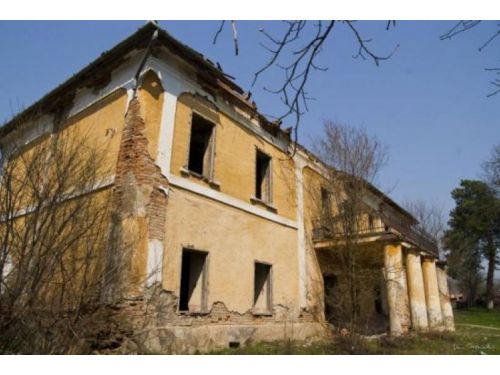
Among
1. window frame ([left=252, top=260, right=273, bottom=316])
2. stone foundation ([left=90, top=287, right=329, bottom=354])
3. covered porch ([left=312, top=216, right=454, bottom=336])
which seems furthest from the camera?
covered porch ([left=312, top=216, right=454, bottom=336])

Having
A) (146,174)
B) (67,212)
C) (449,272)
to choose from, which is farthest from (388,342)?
(449,272)

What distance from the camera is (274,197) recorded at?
12.1m

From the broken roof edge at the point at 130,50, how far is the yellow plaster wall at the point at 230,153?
932 millimetres

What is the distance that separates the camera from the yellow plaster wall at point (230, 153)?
9000 mm

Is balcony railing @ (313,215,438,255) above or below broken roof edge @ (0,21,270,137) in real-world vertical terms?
below

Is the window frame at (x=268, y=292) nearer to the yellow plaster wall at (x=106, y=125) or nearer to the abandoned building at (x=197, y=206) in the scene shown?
the abandoned building at (x=197, y=206)

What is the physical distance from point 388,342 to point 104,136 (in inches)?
391

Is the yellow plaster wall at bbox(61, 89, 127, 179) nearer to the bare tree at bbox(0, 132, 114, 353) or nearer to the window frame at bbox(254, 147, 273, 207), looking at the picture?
the bare tree at bbox(0, 132, 114, 353)

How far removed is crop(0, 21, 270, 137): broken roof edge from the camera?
854cm

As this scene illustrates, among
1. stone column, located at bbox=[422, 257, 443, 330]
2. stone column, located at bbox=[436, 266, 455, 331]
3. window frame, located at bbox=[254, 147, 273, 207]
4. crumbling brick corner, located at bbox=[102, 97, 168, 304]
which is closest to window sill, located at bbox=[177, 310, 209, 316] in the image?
crumbling brick corner, located at bbox=[102, 97, 168, 304]

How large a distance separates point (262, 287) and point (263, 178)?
368cm

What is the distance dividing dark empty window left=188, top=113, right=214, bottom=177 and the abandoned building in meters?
0.04

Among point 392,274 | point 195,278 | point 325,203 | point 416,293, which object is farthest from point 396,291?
point 195,278

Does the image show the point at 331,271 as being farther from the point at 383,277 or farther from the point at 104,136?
the point at 104,136
